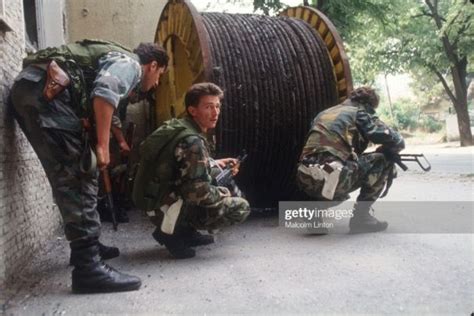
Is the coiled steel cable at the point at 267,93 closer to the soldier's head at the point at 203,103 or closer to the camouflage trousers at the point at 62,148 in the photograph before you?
the soldier's head at the point at 203,103

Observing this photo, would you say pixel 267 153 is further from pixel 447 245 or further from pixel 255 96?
pixel 447 245

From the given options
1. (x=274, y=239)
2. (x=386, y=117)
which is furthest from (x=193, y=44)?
(x=386, y=117)

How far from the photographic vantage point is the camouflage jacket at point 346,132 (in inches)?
168

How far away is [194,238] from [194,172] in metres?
0.83

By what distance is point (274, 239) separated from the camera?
4309 millimetres

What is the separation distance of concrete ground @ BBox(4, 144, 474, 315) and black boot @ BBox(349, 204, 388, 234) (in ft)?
0.33

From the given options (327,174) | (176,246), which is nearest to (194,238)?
(176,246)

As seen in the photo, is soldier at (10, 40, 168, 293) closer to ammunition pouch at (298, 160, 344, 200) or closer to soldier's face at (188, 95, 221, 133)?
soldier's face at (188, 95, 221, 133)

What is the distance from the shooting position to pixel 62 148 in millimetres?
2945

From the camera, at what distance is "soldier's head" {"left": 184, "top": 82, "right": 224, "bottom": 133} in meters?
3.62

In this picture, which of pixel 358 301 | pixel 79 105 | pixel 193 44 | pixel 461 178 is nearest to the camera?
pixel 358 301

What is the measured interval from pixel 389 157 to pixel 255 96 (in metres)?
1.36

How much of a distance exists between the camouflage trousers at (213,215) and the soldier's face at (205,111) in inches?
21.3

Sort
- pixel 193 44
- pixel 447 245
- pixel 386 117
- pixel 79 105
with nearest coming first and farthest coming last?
pixel 79 105, pixel 447 245, pixel 193 44, pixel 386 117
